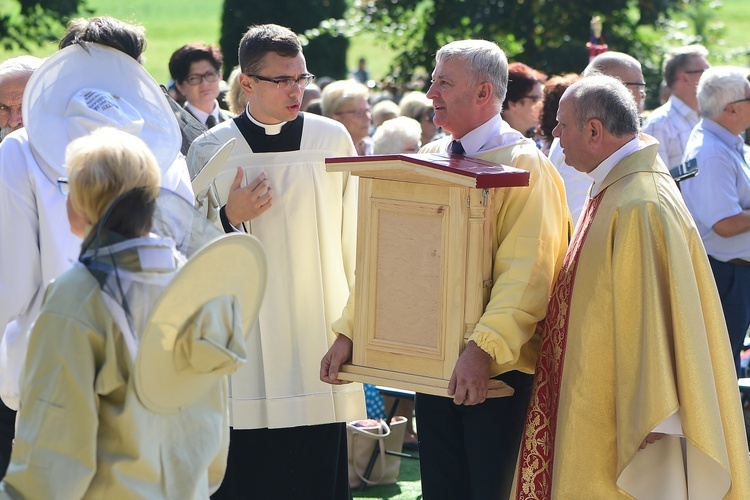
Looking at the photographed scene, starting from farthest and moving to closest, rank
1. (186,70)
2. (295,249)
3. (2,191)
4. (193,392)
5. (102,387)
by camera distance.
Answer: (186,70) < (295,249) < (2,191) < (193,392) < (102,387)

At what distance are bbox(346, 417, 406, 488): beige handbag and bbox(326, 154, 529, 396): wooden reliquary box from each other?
2.00 metres

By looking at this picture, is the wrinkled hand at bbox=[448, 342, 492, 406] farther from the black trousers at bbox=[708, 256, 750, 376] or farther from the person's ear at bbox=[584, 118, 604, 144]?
the black trousers at bbox=[708, 256, 750, 376]

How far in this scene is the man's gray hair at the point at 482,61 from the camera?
395 cm

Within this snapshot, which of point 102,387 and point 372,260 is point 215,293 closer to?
point 102,387

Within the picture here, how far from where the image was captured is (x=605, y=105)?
3.73 meters

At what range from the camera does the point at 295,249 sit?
4488 millimetres

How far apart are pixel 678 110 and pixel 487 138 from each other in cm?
372

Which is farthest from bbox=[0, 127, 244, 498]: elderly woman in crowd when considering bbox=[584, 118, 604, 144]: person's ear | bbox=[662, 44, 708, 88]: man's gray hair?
bbox=[662, 44, 708, 88]: man's gray hair

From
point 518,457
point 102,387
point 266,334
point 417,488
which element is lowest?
point 417,488

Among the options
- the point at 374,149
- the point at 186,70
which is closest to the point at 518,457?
the point at 374,149

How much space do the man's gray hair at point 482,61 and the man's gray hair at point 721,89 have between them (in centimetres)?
266

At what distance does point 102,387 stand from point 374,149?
4.95 metres

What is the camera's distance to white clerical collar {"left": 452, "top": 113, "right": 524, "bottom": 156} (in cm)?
400

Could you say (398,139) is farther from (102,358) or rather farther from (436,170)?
(102,358)
